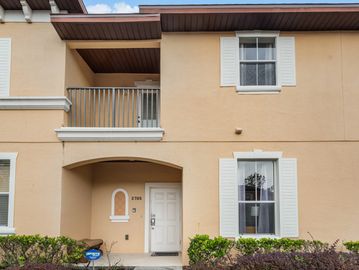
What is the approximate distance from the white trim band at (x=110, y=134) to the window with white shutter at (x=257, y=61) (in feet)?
7.91

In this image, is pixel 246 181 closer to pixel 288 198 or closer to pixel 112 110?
pixel 288 198

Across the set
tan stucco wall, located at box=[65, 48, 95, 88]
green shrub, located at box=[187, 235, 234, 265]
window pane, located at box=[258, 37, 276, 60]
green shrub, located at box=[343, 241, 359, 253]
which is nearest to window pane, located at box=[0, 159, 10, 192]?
tan stucco wall, located at box=[65, 48, 95, 88]

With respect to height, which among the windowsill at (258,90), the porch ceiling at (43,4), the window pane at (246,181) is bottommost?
the window pane at (246,181)

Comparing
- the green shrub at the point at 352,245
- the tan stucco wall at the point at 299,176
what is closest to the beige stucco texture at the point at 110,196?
the tan stucco wall at the point at 299,176

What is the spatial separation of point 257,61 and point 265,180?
3.34 meters

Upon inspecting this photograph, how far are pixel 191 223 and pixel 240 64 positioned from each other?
4.62m

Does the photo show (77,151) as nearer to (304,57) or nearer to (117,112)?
(117,112)

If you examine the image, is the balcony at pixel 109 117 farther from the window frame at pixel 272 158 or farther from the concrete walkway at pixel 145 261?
the concrete walkway at pixel 145 261

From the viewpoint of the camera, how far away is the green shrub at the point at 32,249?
9.59m

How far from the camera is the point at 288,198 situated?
10.2 m

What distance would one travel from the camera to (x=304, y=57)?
1077 cm

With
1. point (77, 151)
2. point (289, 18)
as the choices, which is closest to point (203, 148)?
point (77, 151)

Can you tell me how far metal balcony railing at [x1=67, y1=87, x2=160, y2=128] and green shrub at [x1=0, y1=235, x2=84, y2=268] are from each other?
333cm

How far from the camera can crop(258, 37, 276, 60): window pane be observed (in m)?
10.9
